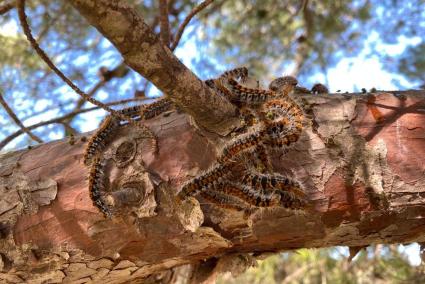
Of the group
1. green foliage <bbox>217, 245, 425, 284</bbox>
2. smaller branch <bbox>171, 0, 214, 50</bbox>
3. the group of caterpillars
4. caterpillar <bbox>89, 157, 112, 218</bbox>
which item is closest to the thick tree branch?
the group of caterpillars

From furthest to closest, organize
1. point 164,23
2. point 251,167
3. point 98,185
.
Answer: point 164,23
point 98,185
point 251,167

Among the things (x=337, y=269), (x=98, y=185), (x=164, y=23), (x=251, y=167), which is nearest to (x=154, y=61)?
(x=251, y=167)

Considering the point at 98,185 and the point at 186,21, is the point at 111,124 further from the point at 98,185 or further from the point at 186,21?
the point at 186,21

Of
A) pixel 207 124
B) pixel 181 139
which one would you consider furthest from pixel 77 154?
pixel 207 124

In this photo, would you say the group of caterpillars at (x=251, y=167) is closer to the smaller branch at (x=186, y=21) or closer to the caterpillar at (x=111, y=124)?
the caterpillar at (x=111, y=124)

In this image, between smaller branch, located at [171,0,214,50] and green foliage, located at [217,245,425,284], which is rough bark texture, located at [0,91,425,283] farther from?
green foliage, located at [217,245,425,284]

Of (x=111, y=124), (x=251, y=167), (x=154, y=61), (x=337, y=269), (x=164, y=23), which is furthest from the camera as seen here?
(x=337, y=269)

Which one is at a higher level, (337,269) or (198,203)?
(337,269)
